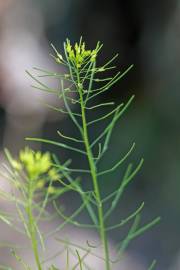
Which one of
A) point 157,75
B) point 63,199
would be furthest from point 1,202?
point 157,75

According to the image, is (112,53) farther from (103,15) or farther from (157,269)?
(157,269)

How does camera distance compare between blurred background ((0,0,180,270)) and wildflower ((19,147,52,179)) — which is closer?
wildflower ((19,147,52,179))

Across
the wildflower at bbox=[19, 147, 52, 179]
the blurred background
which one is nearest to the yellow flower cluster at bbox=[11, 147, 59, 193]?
the wildflower at bbox=[19, 147, 52, 179]

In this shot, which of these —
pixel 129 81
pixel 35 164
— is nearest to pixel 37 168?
pixel 35 164

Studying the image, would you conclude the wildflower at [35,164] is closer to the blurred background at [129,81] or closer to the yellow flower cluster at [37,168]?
the yellow flower cluster at [37,168]

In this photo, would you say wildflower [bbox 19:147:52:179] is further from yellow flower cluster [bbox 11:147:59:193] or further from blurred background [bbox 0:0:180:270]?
blurred background [bbox 0:0:180:270]

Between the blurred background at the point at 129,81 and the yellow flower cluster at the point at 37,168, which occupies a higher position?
the blurred background at the point at 129,81

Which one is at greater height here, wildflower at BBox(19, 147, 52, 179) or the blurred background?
the blurred background

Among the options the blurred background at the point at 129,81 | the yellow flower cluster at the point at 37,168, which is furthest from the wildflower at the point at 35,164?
the blurred background at the point at 129,81
